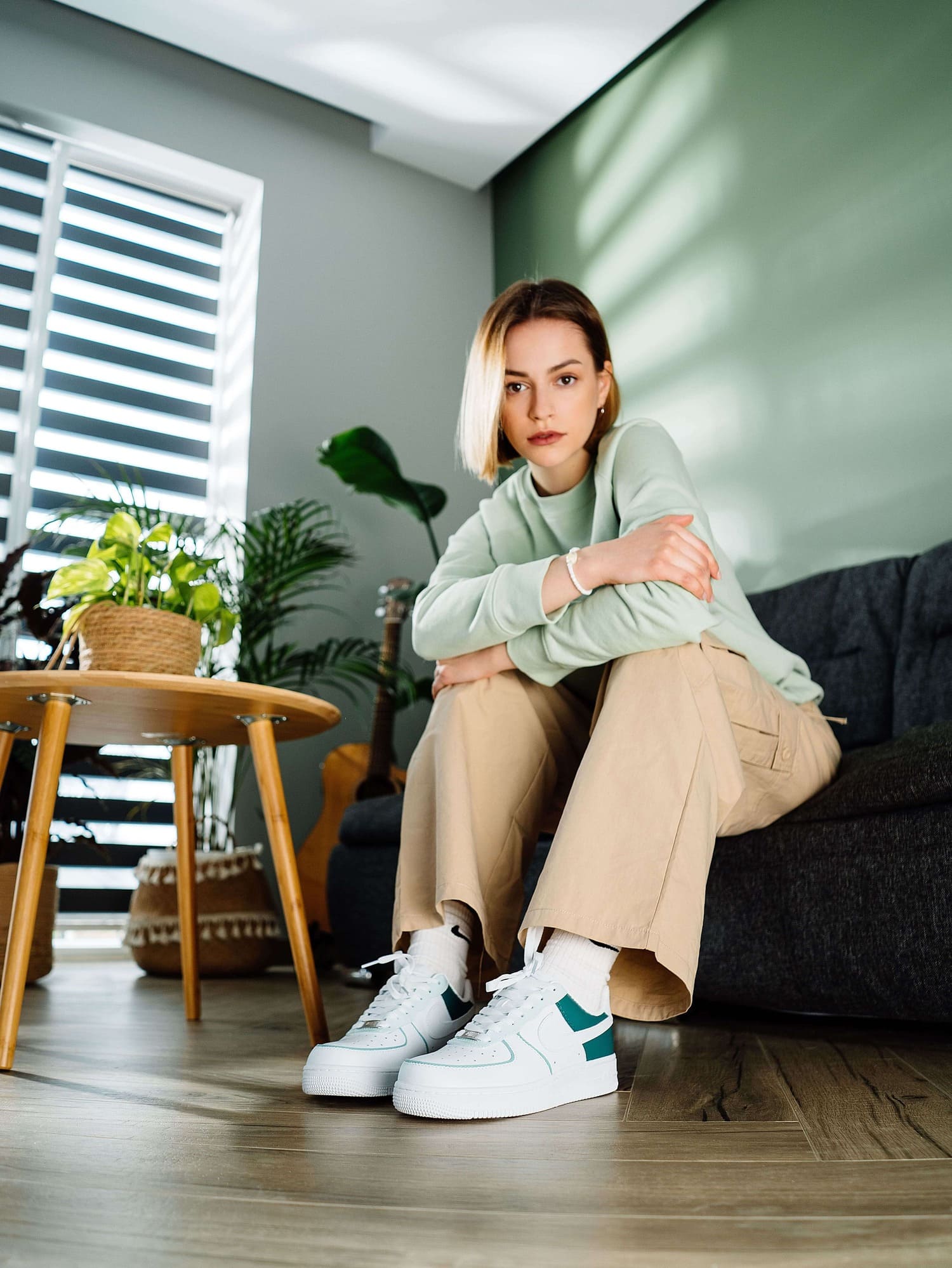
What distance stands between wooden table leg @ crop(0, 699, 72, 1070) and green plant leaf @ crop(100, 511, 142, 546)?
0.23 meters

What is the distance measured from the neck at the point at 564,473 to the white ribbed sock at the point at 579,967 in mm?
660

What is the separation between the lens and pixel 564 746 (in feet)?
3.92

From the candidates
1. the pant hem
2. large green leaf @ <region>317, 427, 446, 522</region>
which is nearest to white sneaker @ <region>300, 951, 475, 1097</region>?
the pant hem

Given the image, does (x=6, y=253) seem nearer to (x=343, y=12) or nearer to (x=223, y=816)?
(x=343, y=12)

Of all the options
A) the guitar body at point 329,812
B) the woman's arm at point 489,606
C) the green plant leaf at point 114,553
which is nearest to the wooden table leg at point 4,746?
the green plant leaf at point 114,553

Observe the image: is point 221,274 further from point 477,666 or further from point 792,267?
point 477,666

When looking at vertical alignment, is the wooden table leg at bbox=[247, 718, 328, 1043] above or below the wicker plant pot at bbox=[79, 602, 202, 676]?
below

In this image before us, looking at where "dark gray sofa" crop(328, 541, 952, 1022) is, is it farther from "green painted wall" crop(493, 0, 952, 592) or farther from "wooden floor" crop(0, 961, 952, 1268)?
"green painted wall" crop(493, 0, 952, 592)

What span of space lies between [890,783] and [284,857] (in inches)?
28.8

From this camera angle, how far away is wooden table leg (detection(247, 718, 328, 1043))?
1215 millimetres

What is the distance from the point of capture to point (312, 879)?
2662mm

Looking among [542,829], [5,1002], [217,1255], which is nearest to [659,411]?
[542,829]

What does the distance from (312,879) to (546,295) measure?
1786 millimetres

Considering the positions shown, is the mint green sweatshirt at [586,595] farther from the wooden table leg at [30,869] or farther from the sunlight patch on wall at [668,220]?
the sunlight patch on wall at [668,220]
